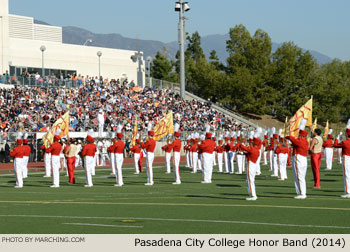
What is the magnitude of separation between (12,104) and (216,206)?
29.9 meters

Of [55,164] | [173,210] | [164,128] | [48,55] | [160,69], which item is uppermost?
[160,69]

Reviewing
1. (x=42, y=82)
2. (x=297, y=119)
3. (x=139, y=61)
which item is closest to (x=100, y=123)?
(x=42, y=82)

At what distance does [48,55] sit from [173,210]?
4488 centimetres

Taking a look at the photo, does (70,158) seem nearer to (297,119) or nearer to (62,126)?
(62,126)

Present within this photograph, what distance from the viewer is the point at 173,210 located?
14.8 m

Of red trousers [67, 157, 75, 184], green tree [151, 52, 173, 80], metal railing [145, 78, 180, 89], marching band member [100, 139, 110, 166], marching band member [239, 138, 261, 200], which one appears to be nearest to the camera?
marching band member [239, 138, 261, 200]

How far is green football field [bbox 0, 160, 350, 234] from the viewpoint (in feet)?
39.2

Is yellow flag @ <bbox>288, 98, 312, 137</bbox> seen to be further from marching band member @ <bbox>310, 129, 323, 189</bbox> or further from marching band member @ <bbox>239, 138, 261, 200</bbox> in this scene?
marching band member @ <bbox>239, 138, 261, 200</bbox>

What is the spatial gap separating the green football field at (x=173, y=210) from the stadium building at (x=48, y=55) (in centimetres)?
3204

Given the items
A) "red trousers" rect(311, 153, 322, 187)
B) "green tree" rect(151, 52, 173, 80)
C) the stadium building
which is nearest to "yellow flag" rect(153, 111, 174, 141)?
"red trousers" rect(311, 153, 322, 187)

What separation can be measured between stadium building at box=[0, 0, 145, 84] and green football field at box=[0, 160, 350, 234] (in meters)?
32.0

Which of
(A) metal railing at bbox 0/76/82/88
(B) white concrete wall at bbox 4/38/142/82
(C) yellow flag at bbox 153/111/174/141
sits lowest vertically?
(C) yellow flag at bbox 153/111/174/141

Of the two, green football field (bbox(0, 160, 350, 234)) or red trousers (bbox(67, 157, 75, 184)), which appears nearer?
green football field (bbox(0, 160, 350, 234))

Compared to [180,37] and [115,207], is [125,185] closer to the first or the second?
[115,207]
